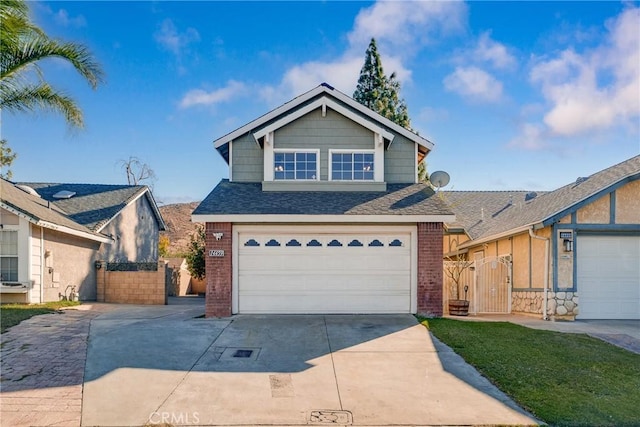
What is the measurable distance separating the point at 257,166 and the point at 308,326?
5.69 meters

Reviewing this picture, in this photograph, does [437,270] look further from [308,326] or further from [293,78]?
[293,78]

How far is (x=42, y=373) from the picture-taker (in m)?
7.19

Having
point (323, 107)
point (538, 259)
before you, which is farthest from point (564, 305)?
point (323, 107)

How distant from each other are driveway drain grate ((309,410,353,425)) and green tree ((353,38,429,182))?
22.7m

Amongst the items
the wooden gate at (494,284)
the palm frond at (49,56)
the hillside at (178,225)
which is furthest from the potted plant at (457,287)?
the hillside at (178,225)

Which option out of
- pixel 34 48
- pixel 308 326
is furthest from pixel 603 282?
pixel 34 48

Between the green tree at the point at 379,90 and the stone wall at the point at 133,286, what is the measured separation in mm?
15450

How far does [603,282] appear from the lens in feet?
43.6

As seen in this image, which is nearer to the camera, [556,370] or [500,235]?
[556,370]

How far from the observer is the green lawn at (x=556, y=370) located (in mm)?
6004

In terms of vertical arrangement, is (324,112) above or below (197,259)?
above

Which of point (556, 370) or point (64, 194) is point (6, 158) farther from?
point (556, 370)

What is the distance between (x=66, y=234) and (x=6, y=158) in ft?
52.9

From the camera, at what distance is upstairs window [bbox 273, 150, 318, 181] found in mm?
14117
